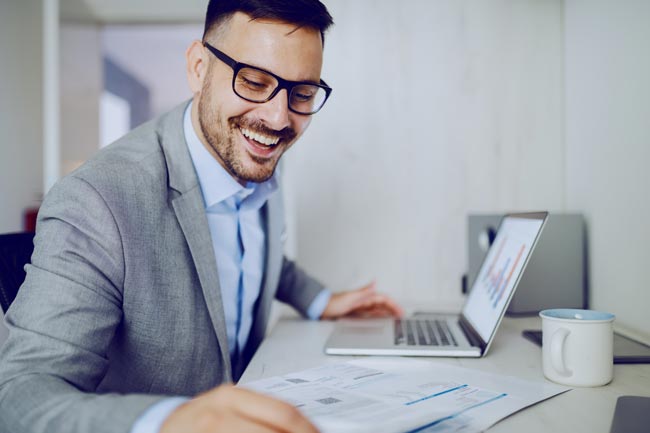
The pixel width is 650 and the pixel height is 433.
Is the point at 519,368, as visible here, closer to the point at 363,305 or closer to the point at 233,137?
the point at 363,305

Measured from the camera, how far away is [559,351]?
2.34 feet

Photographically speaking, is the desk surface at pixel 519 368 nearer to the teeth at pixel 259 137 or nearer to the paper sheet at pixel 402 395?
the paper sheet at pixel 402 395

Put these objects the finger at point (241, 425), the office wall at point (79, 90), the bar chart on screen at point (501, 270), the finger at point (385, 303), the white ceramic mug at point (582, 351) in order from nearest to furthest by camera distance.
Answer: the finger at point (241, 425) → the white ceramic mug at point (582, 351) → the bar chart on screen at point (501, 270) → the finger at point (385, 303) → the office wall at point (79, 90)

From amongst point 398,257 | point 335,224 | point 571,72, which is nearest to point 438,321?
point 398,257

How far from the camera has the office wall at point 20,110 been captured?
2.42 m

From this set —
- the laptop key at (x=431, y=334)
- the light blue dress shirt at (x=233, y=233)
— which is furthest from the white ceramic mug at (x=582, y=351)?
the light blue dress shirt at (x=233, y=233)

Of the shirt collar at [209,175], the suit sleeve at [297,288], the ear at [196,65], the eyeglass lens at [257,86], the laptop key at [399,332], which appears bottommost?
the laptop key at [399,332]

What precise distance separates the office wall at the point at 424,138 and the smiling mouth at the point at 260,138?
54 centimetres

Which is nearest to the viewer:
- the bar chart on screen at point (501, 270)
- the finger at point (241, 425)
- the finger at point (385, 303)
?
the finger at point (241, 425)

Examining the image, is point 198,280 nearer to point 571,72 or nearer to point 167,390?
point 167,390

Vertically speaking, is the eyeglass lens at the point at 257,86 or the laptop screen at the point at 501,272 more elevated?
the eyeglass lens at the point at 257,86

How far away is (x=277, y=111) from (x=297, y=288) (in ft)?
1.72

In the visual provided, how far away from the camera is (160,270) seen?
0.87 m

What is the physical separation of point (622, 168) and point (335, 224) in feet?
2.62
